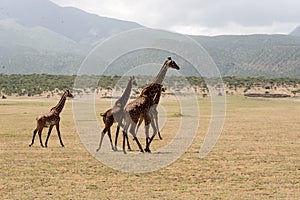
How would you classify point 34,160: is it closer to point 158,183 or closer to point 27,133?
point 158,183

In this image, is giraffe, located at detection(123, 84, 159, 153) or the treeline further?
the treeline

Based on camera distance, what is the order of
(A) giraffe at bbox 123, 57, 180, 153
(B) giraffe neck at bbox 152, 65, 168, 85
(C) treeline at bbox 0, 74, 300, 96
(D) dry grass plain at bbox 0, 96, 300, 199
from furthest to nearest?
(C) treeline at bbox 0, 74, 300, 96, (B) giraffe neck at bbox 152, 65, 168, 85, (A) giraffe at bbox 123, 57, 180, 153, (D) dry grass plain at bbox 0, 96, 300, 199

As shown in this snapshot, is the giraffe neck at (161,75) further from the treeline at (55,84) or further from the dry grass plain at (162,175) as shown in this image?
the treeline at (55,84)

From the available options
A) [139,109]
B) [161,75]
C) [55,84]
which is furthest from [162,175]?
[55,84]

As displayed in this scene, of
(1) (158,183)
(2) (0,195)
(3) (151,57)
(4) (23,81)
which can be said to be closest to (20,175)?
(2) (0,195)

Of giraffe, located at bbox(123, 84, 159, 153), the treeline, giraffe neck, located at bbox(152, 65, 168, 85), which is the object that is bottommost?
giraffe, located at bbox(123, 84, 159, 153)

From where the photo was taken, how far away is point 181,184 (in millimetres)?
14281

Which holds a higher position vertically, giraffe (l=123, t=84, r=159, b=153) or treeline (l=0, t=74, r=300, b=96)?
treeline (l=0, t=74, r=300, b=96)

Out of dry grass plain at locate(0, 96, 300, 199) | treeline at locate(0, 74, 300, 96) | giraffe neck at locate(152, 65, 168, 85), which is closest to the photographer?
dry grass plain at locate(0, 96, 300, 199)

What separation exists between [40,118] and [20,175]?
266 inches

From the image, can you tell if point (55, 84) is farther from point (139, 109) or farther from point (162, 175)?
point (162, 175)

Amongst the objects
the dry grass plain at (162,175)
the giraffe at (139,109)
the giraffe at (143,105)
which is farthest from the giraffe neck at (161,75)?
the dry grass plain at (162,175)

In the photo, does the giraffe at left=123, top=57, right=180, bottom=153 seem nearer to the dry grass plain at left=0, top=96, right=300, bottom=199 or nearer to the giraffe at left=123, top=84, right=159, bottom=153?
the giraffe at left=123, top=84, right=159, bottom=153

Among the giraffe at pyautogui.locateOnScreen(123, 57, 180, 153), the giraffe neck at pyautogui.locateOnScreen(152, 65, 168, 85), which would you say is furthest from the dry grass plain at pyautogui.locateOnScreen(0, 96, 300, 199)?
the giraffe neck at pyautogui.locateOnScreen(152, 65, 168, 85)
